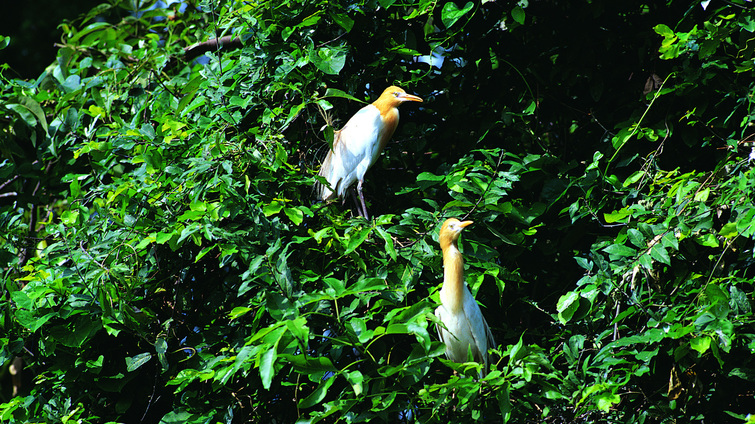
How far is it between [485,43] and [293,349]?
1.27 m

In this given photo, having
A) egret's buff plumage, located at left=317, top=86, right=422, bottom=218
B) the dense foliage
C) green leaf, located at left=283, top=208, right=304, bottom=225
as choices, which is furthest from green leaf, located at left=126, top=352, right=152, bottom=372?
egret's buff plumage, located at left=317, top=86, right=422, bottom=218

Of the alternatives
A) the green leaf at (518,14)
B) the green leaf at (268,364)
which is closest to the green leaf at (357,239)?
the green leaf at (268,364)

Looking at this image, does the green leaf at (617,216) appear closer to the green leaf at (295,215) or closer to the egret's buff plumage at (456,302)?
the egret's buff plumage at (456,302)

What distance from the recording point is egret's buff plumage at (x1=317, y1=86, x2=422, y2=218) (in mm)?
1930

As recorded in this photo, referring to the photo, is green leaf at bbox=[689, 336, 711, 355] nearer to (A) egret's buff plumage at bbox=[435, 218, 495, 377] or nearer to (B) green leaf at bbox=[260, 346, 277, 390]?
(A) egret's buff plumage at bbox=[435, 218, 495, 377]

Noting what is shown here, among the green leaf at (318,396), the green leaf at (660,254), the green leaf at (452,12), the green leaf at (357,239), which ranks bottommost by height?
the green leaf at (318,396)

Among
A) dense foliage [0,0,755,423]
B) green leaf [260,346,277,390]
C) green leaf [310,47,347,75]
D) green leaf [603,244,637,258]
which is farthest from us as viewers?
green leaf [310,47,347,75]

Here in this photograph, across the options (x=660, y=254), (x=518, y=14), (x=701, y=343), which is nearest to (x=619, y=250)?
(x=660, y=254)

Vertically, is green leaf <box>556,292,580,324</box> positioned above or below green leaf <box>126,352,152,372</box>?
above

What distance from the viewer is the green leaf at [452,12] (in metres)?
1.86

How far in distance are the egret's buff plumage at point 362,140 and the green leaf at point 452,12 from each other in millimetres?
236

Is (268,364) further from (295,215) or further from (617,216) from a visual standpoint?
(617,216)

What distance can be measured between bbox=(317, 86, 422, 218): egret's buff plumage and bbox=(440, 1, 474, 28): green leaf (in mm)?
236

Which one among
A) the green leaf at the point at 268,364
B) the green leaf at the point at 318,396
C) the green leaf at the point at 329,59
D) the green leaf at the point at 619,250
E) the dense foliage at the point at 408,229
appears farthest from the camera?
the green leaf at the point at 329,59
